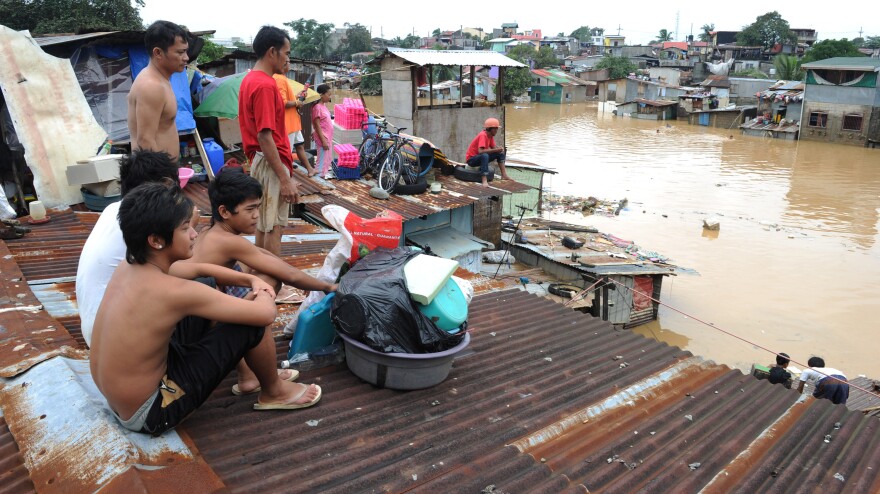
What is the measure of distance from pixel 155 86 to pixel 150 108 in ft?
0.50

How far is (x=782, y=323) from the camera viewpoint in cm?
1255

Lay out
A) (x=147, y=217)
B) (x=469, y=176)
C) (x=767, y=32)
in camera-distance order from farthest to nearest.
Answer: (x=767, y=32) → (x=469, y=176) → (x=147, y=217)

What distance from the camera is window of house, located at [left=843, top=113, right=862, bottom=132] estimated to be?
3137 centimetres

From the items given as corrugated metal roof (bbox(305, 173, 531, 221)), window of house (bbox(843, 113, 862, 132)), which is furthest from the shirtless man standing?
window of house (bbox(843, 113, 862, 132))

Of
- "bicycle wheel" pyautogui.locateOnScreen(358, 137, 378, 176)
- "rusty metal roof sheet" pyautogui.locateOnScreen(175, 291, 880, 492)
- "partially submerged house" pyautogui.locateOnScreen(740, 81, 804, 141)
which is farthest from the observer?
"partially submerged house" pyautogui.locateOnScreen(740, 81, 804, 141)

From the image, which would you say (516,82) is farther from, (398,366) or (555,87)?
(398,366)

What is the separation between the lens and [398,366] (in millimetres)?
2877

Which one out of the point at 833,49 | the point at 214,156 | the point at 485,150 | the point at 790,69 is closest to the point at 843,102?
the point at 833,49

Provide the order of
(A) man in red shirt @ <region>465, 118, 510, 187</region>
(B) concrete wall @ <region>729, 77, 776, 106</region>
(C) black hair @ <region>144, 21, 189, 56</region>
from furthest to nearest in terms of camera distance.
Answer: (B) concrete wall @ <region>729, 77, 776, 106</region>, (A) man in red shirt @ <region>465, 118, 510, 187</region>, (C) black hair @ <region>144, 21, 189, 56</region>

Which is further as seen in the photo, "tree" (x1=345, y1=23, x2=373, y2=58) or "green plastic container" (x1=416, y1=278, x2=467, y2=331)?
"tree" (x1=345, y1=23, x2=373, y2=58)

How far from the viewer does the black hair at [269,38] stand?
401 centimetres

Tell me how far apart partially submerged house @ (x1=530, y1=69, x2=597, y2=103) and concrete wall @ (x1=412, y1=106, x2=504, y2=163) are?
39066 millimetres

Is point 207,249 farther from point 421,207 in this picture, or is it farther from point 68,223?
point 421,207

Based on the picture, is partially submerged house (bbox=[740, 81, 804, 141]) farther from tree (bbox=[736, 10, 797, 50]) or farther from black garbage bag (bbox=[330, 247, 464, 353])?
black garbage bag (bbox=[330, 247, 464, 353])
